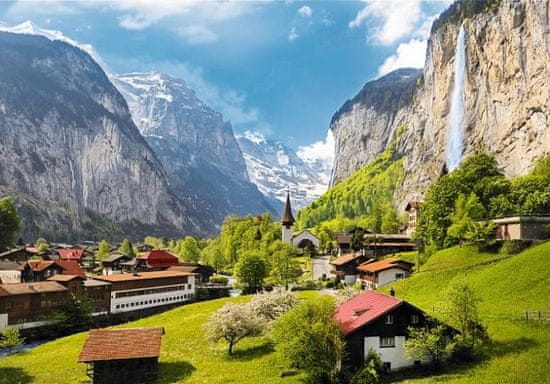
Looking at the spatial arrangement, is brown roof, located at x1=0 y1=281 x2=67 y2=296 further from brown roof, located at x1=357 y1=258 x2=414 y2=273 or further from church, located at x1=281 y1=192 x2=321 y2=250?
church, located at x1=281 y1=192 x2=321 y2=250

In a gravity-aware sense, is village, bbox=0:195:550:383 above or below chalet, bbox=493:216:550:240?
below

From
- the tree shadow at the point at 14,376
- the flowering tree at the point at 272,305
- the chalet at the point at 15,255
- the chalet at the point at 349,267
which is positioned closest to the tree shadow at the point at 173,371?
the flowering tree at the point at 272,305

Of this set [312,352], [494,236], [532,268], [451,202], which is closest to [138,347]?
[312,352]

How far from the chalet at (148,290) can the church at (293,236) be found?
1794 inches

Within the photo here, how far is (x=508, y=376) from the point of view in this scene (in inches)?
1356

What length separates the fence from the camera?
137 feet

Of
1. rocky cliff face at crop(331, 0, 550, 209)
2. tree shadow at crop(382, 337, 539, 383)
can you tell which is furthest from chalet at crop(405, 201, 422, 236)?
tree shadow at crop(382, 337, 539, 383)

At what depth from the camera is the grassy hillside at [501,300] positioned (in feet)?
116

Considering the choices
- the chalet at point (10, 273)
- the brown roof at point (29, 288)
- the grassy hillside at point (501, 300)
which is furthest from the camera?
the chalet at point (10, 273)

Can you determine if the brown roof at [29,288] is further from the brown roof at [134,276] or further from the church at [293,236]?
the church at [293,236]

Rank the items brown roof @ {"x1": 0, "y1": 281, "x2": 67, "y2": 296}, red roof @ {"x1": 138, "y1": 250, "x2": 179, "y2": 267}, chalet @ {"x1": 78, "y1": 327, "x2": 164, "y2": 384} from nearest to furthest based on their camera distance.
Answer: chalet @ {"x1": 78, "y1": 327, "x2": 164, "y2": 384} → brown roof @ {"x1": 0, "y1": 281, "x2": 67, "y2": 296} → red roof @ {"x1": 138, "y1": 250, "x2": 179, "y2": 267}

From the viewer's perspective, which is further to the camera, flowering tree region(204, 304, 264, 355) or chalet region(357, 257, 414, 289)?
chalet region(357, 257, 414, 289)

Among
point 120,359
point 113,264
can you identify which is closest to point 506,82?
point 113,264

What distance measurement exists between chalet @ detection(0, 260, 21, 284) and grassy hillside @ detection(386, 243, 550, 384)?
266 ft
